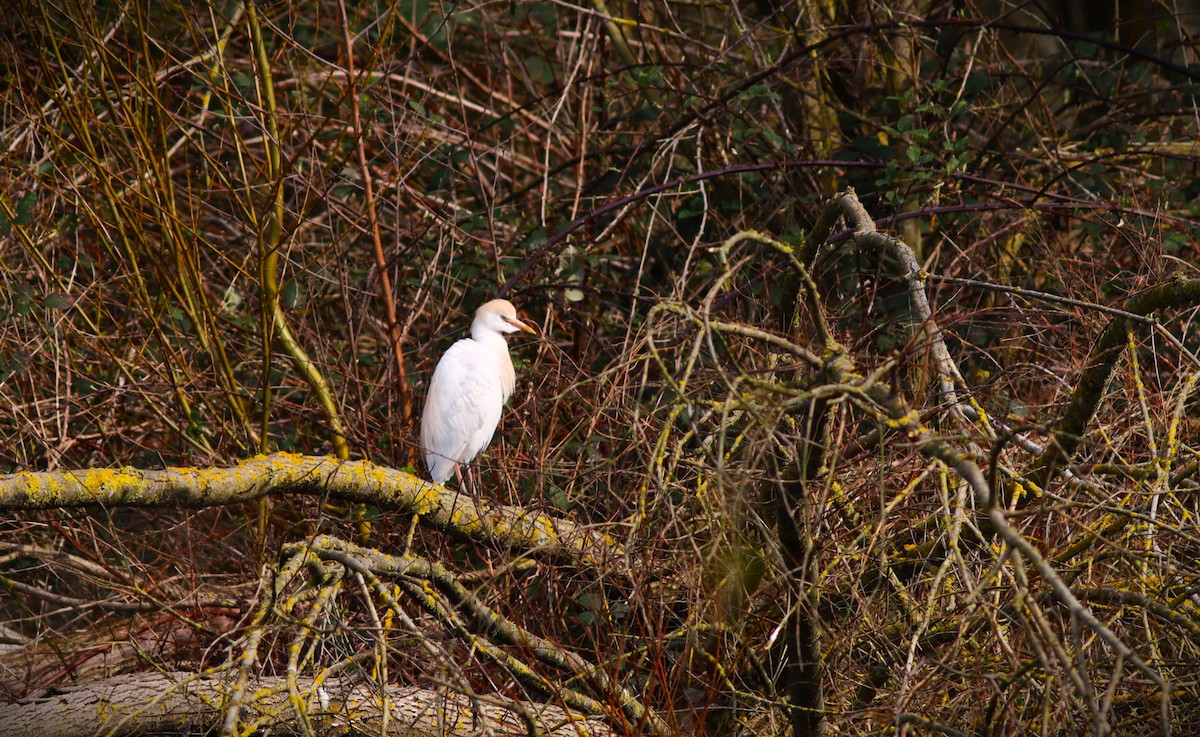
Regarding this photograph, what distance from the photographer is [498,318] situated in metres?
4.09

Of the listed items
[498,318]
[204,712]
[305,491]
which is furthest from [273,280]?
[204,712]

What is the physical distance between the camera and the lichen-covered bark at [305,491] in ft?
7.62

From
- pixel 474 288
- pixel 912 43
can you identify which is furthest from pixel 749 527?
pixel 912 43

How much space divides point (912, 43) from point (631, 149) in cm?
126

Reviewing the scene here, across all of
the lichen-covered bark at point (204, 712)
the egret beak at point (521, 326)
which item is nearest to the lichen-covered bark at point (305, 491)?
the lichen-covered bark at point (204, 712)

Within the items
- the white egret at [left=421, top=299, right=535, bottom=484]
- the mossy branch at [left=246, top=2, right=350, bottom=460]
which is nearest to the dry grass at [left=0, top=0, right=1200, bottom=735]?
the mossy branch at [left=246, top=2, right=350, bottom=460]

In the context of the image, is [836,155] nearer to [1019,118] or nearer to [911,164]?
[911,164]

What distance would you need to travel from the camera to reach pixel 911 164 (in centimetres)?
385

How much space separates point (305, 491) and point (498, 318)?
1.46 m

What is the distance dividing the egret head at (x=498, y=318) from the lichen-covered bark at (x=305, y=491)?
951mm

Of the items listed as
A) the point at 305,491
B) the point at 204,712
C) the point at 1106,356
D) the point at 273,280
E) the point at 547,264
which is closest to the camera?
the point at 1106,356

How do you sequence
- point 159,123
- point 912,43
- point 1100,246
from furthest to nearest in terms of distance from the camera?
point 912,43
point 1100,246
point 159,123

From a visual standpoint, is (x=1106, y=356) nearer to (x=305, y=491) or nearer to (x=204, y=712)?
(x=305, y=491)

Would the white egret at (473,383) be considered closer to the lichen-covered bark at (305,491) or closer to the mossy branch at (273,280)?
the mossy branch at (273,280)
